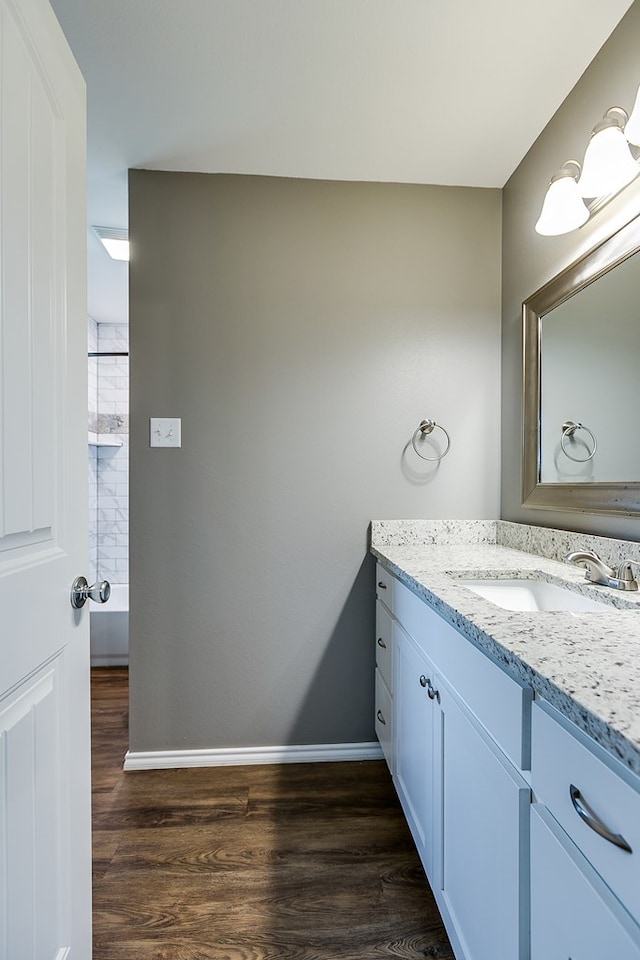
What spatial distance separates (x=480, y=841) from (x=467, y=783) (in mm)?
96

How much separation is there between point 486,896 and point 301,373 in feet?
5.45

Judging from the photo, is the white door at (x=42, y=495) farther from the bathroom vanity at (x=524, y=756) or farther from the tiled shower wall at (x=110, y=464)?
the tiled shower wall at (x=110, y=464)

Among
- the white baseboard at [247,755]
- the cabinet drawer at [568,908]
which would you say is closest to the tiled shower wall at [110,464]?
the white baseboard at [247,755]

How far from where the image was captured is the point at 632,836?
0.51 m

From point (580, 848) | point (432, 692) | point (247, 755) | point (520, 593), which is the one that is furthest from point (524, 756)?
point (247, 755)

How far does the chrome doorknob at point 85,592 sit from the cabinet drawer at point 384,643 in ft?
3.36

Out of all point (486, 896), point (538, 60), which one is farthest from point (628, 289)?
point (486, 896)

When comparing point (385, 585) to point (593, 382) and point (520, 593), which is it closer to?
point (520, 593)

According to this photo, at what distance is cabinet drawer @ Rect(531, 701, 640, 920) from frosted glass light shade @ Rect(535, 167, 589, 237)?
1.39 m

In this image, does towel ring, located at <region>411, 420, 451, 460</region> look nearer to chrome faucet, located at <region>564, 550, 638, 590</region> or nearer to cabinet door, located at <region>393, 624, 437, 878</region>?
cabinet door, located at <region>393, 624, 437, 878</region>

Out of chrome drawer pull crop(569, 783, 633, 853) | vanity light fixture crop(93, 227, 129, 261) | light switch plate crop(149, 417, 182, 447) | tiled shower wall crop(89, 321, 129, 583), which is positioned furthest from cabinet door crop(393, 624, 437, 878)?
tiled shower wall crop(89, 321, 129, 583)

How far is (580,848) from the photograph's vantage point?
0.61 meters

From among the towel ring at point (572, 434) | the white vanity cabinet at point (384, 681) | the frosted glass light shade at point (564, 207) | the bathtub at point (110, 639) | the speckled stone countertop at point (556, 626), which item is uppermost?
the frosted glass light shade at point (564, 207)

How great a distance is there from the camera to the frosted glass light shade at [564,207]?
55.9 inches
